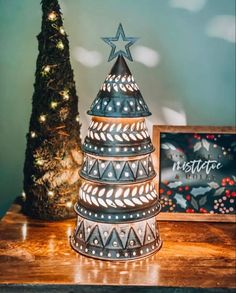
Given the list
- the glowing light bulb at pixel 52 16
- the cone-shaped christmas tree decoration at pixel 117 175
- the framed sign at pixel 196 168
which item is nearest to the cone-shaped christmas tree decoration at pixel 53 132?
the glowing light bulb at pixel 52 16

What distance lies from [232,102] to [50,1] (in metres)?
Answer: 0.76

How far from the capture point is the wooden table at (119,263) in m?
1.01

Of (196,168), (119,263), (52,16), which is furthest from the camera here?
(196,168)

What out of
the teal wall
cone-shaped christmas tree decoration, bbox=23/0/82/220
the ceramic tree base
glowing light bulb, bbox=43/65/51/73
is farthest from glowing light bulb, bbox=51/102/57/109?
the ceramic tree base

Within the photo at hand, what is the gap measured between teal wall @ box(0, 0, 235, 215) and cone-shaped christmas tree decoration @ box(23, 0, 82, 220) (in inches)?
8.4

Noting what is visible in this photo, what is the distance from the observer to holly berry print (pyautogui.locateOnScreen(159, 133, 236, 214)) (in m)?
1.40

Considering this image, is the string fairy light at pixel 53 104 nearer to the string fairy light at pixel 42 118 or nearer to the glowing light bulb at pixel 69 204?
the string fairy light at pixel 42 118

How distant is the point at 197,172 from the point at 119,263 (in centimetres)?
46

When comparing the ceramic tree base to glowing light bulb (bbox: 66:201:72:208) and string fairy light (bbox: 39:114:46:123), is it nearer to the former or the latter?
glowing light bulb (bbox: 66:201:72:208)

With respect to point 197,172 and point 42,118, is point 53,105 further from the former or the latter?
point 197,172

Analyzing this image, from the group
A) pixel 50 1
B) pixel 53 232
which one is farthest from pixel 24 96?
pixel 53 232

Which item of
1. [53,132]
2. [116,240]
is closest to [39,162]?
[53,132]

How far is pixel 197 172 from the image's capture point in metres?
1.41

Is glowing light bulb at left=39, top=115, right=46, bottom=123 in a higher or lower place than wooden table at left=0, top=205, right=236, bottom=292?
higher
